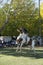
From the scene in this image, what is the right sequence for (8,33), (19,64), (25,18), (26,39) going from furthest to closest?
1. (8,33)
2. (25,18)
3. (26,39)
4. (19,64)

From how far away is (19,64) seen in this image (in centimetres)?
1320

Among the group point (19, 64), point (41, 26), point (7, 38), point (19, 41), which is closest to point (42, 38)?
point (41, 26)

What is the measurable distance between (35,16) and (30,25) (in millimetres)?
2160

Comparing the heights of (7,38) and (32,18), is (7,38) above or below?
below

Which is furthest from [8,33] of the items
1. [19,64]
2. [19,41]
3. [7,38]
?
[19,64]

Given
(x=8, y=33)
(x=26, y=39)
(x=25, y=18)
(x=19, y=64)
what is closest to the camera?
(x=19, y=64)

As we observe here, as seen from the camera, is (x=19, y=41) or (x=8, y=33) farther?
(x=8, y=33)

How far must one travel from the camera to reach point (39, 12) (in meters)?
51.4

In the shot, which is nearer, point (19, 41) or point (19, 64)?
point (19, 64)

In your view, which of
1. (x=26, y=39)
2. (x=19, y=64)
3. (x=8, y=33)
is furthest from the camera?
(x=8, y=33)

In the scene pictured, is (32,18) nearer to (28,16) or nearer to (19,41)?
(28,16)

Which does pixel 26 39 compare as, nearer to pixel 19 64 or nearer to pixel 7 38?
pixel 19 64

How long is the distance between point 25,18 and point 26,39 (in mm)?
31047

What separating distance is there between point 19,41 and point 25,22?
3242 centimetres
